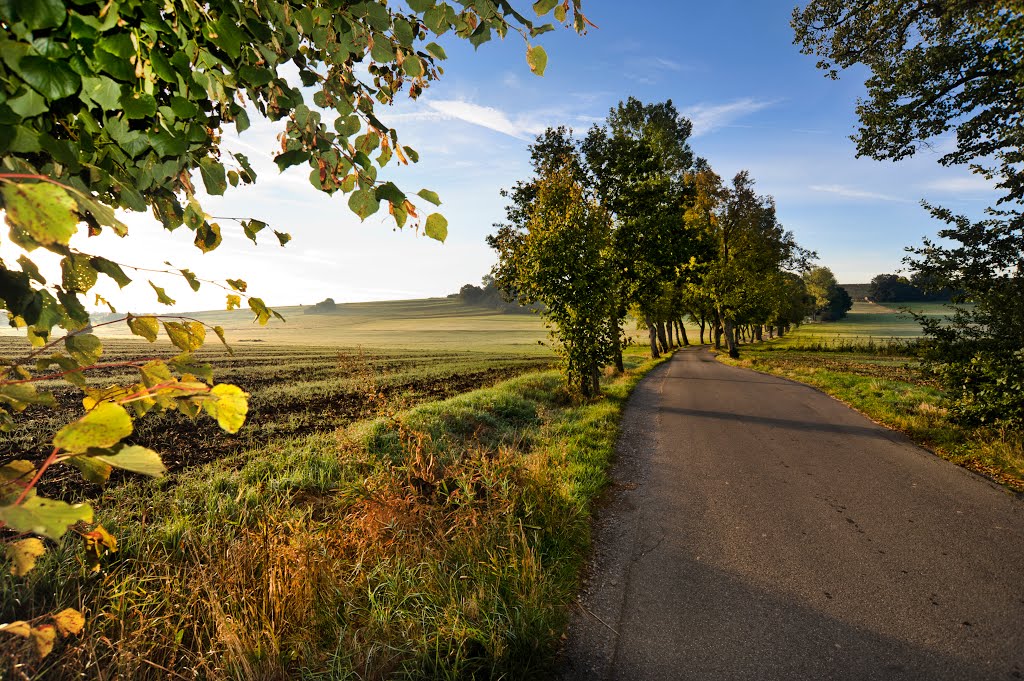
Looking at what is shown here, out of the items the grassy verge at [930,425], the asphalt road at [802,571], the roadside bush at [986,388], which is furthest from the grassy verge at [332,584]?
the roadside bush at [986,388]

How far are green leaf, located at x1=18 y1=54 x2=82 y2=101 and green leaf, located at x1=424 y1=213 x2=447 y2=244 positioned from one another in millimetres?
1037

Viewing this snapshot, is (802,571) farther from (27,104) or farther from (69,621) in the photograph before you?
(27,104)

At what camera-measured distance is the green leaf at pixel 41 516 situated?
831mm

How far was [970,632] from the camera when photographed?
11.8 feet

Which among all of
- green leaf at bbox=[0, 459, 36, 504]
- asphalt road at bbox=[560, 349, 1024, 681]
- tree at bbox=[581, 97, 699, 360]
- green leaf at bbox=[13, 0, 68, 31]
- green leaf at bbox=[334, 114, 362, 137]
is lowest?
asphalt road at bbox=[560, 349, 1024, 681]

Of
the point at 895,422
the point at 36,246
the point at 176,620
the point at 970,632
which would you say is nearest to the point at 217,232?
the point at 36,246

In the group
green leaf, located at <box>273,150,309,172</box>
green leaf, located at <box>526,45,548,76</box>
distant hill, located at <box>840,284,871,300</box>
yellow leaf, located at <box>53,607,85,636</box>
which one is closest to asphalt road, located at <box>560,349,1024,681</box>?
yellow leaf, located at <box>53,607,85,636</box>

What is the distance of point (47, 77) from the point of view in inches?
41.4

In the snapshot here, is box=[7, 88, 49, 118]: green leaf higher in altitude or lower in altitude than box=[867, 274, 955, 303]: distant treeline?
lower

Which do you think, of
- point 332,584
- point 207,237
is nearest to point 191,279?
point 207,237

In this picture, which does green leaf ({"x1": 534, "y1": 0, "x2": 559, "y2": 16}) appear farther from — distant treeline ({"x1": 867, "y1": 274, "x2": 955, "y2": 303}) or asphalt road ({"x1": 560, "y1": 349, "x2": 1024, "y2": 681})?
distant treeline ({"x1": 867, "y1": 274, "x2": 955, "y2": 303})

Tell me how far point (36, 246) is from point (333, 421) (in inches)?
→ 479

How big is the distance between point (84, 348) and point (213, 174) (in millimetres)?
869

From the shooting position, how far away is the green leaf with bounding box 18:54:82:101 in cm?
102
